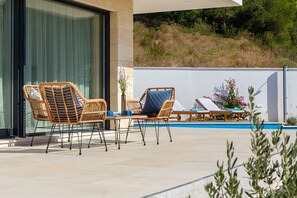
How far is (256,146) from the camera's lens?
6.28ft

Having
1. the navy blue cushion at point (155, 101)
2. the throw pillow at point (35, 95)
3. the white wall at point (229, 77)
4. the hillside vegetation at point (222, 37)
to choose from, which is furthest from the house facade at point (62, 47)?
the hillside vegetation at point (222, 37)

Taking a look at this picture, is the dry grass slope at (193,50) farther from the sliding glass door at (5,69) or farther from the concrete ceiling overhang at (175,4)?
the sliding glass door at (5,69)

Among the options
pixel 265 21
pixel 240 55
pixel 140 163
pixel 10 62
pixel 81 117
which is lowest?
pixel 140 163

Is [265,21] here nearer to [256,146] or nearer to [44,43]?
[44,43]

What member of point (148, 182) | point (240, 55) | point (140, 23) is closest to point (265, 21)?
point (240, 55)

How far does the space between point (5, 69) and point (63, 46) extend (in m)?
1.41

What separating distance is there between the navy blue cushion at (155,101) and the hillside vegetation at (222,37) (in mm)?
16730

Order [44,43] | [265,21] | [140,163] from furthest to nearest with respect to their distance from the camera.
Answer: [265,21] < [44,43] < [140,163]

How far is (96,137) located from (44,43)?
177cm

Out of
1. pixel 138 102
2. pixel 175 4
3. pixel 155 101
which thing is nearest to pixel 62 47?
pixel 138 102

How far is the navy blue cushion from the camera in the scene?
7516 mm

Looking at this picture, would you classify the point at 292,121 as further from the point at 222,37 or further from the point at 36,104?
the point at 222,37

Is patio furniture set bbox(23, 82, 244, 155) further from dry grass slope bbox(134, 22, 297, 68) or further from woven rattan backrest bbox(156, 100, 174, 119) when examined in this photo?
dry grass slope bbox(134, 22, 297, 68)

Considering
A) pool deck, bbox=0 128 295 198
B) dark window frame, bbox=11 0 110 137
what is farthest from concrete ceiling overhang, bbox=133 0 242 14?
pool deck, bbox=0 128 295 198
